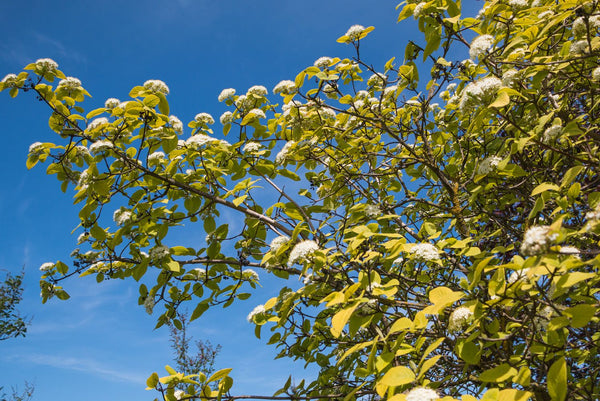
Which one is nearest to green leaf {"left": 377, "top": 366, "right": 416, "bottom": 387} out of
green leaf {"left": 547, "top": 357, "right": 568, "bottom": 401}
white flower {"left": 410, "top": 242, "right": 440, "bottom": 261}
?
green leaf {"left": 547, "top": 357, "right": 568, "bottom": 401}

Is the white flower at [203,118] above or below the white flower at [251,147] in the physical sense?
above

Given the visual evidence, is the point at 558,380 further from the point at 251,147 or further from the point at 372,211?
the point at 251,147

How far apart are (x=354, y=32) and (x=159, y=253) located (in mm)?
2748

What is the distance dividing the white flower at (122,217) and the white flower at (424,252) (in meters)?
2.34

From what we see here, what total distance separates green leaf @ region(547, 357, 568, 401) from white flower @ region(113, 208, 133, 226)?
3066 millimetres

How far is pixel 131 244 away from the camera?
346cm

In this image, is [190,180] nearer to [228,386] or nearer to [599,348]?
[228,386]

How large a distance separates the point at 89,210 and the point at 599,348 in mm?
3994

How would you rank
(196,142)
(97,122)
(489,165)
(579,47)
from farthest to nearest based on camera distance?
(196,142), (97,122), (489,165), (579,47)

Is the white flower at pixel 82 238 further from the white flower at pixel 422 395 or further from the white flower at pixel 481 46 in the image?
the white flower at pixel 481 46

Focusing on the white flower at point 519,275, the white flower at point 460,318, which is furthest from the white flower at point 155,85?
the white flower at point 519,275

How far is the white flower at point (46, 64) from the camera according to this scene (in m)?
3.11

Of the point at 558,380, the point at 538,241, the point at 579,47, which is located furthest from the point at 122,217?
the point at 579,47

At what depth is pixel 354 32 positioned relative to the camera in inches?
147
